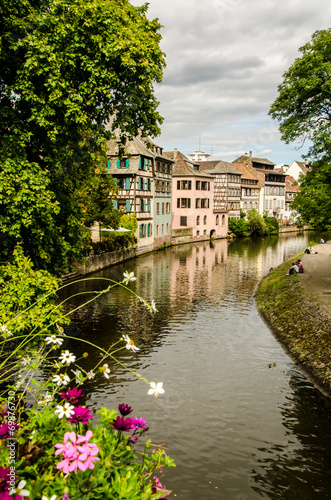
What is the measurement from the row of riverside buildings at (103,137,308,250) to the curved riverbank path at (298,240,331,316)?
37.7 feet

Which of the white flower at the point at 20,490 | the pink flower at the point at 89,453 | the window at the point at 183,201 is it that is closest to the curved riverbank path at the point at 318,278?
the pink flower at the point at 89,453

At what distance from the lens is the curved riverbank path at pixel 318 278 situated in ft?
66.7

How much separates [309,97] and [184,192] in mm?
42157

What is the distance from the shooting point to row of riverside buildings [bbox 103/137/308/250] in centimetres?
4347

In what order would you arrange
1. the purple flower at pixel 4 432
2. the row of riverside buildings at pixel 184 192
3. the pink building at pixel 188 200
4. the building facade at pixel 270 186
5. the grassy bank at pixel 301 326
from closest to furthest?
the purple flower at pixel 4 432 → the grassy bank at pixel 301 326 → the row of riverside buildings at pixel 184 192 → the pink building at pixel 188 200 → the building facade at pixel 270 186

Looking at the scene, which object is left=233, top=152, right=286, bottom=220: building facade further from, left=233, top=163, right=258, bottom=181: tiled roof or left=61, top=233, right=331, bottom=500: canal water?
left=61, top=233, right=331, bottom=500: canal water

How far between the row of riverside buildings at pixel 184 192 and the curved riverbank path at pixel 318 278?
1150 cm

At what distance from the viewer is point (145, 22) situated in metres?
14.1

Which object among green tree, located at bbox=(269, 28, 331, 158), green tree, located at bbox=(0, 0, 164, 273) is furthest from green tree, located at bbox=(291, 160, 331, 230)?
green tree, located at bbox=(0, 0, 164, 273)

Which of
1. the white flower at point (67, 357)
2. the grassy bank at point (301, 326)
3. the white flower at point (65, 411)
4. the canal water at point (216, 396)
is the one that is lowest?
the canal water at point (216, 396)

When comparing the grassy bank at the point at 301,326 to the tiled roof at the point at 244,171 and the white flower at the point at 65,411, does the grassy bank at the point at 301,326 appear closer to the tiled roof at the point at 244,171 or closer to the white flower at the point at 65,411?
the white flower at the point at 65,411

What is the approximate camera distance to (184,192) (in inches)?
2467

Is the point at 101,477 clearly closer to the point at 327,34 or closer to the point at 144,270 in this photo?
the point at 327,34

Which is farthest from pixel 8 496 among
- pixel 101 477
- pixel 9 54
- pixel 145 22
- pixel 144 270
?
pixel 144 270
